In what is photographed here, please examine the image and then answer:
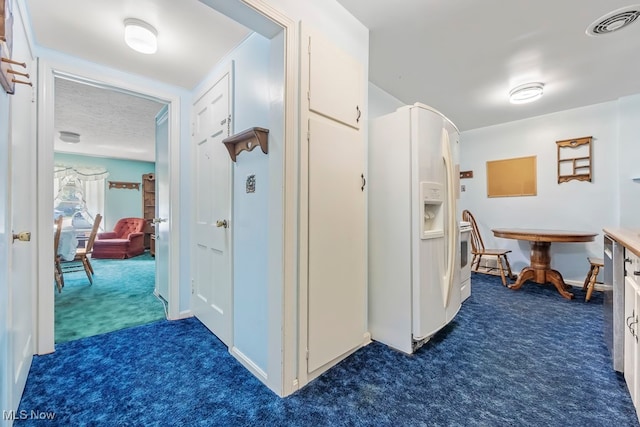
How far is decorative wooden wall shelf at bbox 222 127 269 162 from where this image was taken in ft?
4.93

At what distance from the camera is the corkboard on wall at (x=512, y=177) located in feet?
12.8

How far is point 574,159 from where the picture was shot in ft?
11.7

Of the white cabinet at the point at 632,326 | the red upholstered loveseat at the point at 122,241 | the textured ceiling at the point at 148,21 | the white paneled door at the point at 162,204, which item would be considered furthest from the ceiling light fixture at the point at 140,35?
the red upholstered loveseat at the point at 122,241

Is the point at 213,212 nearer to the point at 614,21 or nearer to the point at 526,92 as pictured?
the point at 614,21

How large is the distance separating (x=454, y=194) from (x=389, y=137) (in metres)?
0.74

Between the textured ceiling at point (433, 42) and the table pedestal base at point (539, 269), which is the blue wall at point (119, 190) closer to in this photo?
the textured ceiling at point (433, 42)

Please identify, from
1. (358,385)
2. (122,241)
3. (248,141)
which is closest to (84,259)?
(122,241)

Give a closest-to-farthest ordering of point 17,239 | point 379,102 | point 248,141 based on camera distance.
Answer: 1. point 17,239
2. point 248,141
3. point 379,102

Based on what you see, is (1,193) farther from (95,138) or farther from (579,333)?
(95,138)

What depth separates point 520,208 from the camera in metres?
4.03

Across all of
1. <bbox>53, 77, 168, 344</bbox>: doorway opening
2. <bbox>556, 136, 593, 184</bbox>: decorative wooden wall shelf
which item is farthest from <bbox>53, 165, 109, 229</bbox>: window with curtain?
<bbox>556, 136, 593, 184</bbox>: decorative wooden wall shelf

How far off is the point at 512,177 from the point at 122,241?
297 inches

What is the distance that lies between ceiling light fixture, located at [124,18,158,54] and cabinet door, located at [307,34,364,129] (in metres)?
1.13

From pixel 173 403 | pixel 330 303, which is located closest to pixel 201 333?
pixel 173 403
